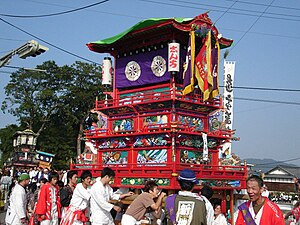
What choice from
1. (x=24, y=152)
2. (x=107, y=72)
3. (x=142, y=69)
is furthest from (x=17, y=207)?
(x=24, y=152)

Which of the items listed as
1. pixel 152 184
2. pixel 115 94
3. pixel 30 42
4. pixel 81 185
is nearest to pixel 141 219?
pixel 152 184

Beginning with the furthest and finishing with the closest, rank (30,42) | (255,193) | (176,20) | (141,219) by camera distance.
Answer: (176,20) < (30,42) < (141,219) < (255,193)

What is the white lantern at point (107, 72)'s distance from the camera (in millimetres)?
21609

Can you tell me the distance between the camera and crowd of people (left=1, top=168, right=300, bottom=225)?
480 cm

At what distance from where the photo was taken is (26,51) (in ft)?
35.2

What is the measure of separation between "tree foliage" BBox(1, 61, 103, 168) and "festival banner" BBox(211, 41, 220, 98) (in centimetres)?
2101

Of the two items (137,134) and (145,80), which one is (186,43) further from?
(137,134)

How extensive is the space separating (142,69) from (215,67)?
11.6 ft

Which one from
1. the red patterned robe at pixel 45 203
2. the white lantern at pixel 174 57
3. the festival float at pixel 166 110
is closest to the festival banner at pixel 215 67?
the festival float at pixel 166 110

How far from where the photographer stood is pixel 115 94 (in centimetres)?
2108

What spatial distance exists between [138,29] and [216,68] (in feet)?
13.6

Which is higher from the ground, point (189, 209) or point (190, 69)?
point (190, 69)

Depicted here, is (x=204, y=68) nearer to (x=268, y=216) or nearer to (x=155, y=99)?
(x=155, y=99)

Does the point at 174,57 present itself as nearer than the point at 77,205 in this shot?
No
